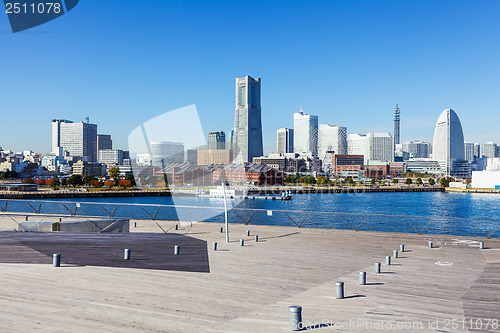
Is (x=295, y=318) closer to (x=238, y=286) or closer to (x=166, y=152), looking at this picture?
(x=238, y=286)

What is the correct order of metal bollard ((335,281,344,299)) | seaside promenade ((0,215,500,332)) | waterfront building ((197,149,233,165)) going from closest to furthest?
seaside promenade ((0,215,500,332))
metal bollard ((335,281,344,299))
waterfront building ((197,149,233,165))

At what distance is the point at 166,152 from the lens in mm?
19797

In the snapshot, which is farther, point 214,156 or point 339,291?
point 214,156

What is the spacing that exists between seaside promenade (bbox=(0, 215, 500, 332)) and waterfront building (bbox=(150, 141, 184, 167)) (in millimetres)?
3909

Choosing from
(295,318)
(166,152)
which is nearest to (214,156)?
(166,152)

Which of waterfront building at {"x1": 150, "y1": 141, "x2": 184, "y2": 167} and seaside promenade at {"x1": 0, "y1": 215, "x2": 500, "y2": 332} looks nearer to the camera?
seaside promenade at {"x1": 0, "y1": 215, "x2": 500, "y2": 332}

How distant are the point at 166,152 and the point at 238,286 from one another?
9.42m

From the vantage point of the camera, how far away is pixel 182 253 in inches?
680

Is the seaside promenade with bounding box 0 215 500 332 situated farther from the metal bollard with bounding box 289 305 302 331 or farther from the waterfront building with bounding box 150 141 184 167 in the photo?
the waterfront building with bounding box 150 141 184 167

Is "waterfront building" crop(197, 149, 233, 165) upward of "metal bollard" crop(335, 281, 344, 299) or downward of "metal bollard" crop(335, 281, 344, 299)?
upward

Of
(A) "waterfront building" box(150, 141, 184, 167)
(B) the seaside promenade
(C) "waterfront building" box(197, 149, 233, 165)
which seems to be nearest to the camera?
(B) the seaside promenade

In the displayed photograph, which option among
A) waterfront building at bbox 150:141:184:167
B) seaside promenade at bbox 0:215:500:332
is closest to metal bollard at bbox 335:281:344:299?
seaside promenade at bbox 0:215:500:332

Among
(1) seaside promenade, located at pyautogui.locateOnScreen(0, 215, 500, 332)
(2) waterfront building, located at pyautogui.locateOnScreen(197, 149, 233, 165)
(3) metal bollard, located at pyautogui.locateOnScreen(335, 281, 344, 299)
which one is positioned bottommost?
(1) seaside promenade, located at pyautogui.locateOnScreen(0, 215, 500, 332)

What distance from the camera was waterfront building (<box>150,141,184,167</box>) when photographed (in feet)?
62.7
